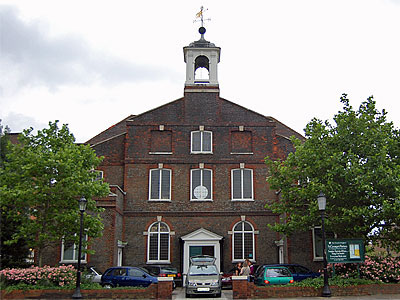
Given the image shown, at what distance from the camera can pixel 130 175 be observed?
93.6ft

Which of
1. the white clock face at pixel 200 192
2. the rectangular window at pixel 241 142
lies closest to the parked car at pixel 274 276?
the white clock face at pixel 200 192

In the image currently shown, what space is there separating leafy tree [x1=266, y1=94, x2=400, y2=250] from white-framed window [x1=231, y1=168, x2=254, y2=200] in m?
6.62

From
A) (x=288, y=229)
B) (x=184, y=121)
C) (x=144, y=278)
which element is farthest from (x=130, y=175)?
(x=288, y=229)

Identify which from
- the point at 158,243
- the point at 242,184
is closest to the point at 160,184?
the point at 158,243

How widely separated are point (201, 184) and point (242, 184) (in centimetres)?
263

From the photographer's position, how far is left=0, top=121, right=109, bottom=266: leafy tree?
1962 centimetres

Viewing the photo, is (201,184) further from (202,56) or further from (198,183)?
(202,56)

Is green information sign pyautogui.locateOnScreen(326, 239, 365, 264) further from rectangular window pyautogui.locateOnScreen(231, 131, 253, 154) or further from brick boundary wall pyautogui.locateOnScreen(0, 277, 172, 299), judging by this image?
rectangular window pyautogui.locateOnScreen(231, 131, 253, 154)

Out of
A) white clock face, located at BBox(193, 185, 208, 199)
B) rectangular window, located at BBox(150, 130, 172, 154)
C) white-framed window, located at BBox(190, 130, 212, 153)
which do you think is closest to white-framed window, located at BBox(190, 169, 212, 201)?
white clock face, located at BBox(193, 185, 208, 199)

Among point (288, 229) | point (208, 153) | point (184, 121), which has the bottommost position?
point (288, 229)

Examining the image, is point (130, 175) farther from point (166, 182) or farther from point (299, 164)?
point (299, 164)

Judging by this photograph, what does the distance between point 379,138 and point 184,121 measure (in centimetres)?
1329

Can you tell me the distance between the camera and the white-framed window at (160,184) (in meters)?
28.4

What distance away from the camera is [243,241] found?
2777cm
